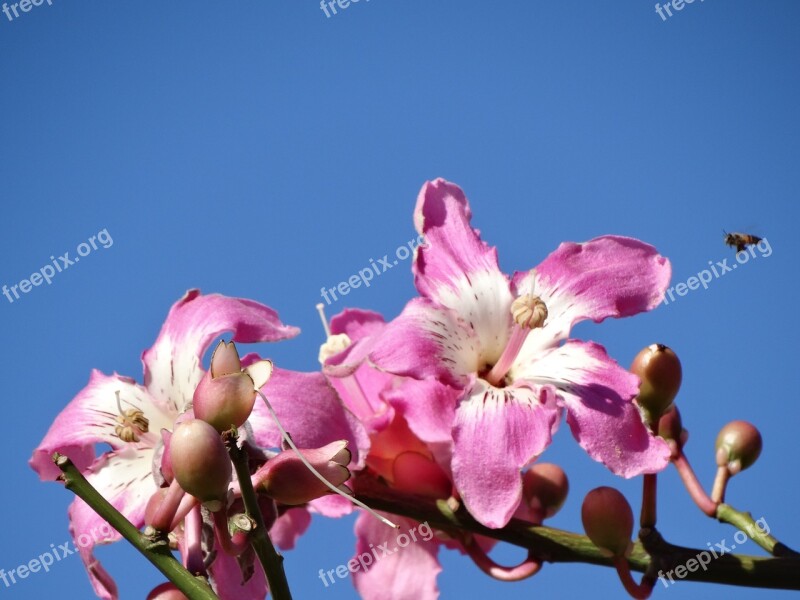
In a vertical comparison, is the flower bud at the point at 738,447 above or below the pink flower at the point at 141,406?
below

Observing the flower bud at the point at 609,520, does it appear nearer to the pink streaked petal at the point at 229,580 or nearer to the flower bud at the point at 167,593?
the pink streaked petal at the point at 229,580

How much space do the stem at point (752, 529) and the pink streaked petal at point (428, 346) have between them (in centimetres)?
59

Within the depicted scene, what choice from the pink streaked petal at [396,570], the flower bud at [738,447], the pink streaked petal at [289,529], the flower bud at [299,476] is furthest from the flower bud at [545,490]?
the flower bud at [299,476]

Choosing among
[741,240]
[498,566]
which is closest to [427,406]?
[498,566]

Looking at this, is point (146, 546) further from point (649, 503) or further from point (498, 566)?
point (649, 503)

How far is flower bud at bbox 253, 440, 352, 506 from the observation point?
1.45 meters

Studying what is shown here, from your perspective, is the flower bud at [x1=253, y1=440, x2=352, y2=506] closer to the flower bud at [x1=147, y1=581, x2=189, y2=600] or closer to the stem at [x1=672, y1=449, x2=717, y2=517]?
the flower bud at [x1=147, y1=581, x2=189, y2=600]

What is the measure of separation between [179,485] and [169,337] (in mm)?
858

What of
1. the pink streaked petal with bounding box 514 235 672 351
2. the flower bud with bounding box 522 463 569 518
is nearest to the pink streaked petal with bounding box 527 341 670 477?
the pink streaked petal with bounding box 514 235 672 351

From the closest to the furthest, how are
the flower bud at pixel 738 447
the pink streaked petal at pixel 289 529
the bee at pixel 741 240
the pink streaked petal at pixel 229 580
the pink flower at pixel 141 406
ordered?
1. the pink streaked petal at pixel 229 580
2. the pink flower at pixel 141 406
3. the flower bud at pixel 738 447
4. the pink streaked petal at pixel 289 529
5. the bee at pixel 741 240

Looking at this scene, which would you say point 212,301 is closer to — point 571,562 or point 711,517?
point 571,562

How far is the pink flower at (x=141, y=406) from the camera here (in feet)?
6.48

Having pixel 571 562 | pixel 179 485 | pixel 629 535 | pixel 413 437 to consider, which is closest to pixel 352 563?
pixel 413 437

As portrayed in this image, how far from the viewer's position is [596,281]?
7.13ft
